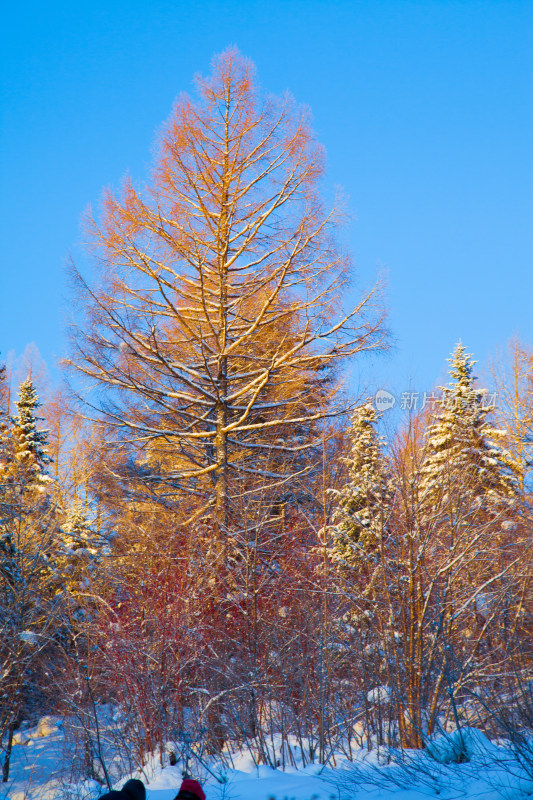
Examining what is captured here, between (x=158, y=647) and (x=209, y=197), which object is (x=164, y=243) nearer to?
(x=209, y=197)

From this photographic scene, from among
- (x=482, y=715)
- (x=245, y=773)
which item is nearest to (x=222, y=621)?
(x=245, y=773)

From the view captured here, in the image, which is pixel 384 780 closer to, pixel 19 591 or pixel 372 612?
pixel 372 612

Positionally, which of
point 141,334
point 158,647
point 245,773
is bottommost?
point 245,773

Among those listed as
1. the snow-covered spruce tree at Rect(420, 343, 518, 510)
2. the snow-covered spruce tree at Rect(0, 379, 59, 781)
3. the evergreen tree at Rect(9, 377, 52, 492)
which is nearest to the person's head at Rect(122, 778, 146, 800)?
the snow-covered spruce tree at Rect(0, 379, 59, 781)

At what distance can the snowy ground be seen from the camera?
468 cm

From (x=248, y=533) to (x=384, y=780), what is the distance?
16.4ft

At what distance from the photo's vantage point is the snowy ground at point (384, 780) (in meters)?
4.68

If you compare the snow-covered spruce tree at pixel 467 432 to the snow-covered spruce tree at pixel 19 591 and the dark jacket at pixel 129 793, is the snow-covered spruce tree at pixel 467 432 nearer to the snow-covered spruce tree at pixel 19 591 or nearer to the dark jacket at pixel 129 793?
the snow-covered spruce tree at pixel 19 591

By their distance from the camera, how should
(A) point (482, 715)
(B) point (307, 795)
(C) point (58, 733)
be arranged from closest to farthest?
(B) point (307, 795), (A) point (482, 715), (C) point (58, 733)

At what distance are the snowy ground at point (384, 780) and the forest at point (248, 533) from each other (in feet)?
1.00

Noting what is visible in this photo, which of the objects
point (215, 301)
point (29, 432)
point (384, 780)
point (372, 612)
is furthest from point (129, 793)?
point (29, 432)

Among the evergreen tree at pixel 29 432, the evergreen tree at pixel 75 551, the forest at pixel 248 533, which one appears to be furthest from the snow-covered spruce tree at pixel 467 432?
the evergreen tree at pixel 29 432

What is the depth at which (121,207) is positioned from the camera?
460 inches

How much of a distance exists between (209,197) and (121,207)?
1738mm
